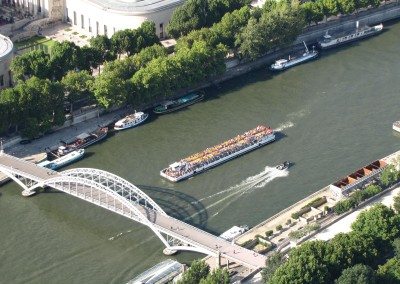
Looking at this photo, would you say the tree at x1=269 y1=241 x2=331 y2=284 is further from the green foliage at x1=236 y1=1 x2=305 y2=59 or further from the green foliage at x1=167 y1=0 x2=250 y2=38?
the green foliage at x1=167 y1=0 x2=250 y2=38

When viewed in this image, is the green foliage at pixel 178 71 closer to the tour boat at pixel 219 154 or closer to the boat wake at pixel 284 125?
the tour boat at pixel 219 154

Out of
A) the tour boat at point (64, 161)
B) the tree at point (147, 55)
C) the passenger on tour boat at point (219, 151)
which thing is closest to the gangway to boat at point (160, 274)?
the passenger on tour boat at point (219, 151)

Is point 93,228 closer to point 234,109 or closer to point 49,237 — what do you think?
point 49,237

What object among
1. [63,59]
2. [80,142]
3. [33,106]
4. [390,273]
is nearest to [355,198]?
[390,273]

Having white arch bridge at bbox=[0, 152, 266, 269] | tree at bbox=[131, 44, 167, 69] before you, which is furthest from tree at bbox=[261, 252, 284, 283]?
tree at bbox=[131, 44, 167, 69]

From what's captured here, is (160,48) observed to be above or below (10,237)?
above

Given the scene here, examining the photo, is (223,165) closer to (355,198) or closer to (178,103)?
(178,103)

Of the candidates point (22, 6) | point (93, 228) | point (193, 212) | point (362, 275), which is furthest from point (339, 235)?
point (22, 6)
